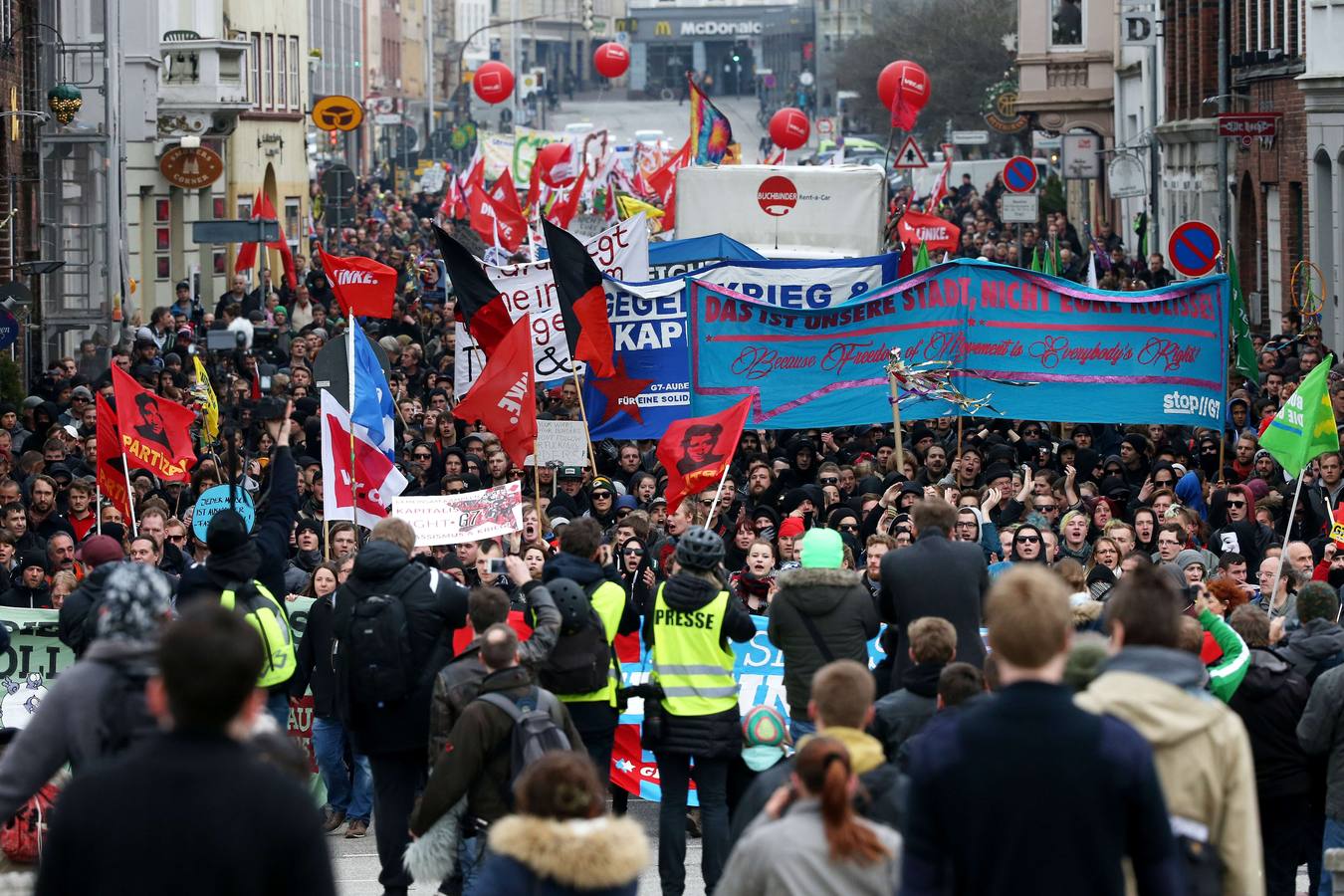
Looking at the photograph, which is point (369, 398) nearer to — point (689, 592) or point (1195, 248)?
point (689, 592)

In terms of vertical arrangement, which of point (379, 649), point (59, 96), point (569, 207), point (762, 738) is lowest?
point (762, 738)

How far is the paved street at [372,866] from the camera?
967 centimetres

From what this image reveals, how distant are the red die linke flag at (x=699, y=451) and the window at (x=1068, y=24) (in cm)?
4193

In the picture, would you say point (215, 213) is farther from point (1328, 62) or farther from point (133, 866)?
point (133, 866)

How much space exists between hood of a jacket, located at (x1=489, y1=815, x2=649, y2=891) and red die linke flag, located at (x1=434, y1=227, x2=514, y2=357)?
10.9 m

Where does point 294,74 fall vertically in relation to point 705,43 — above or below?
below

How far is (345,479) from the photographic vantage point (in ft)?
43.5

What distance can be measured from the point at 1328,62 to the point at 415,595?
20642 millimetres

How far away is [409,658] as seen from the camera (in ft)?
28.9

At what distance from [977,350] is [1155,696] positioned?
35.4 feet

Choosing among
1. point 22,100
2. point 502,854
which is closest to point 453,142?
point 22,100

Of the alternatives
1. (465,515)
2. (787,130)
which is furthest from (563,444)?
(787,130)

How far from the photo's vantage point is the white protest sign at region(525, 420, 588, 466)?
1516 cm

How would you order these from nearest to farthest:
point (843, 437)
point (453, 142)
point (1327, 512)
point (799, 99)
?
point (1327, 512)
point (843, 437)
point (453, 142)
point (799, 99)
